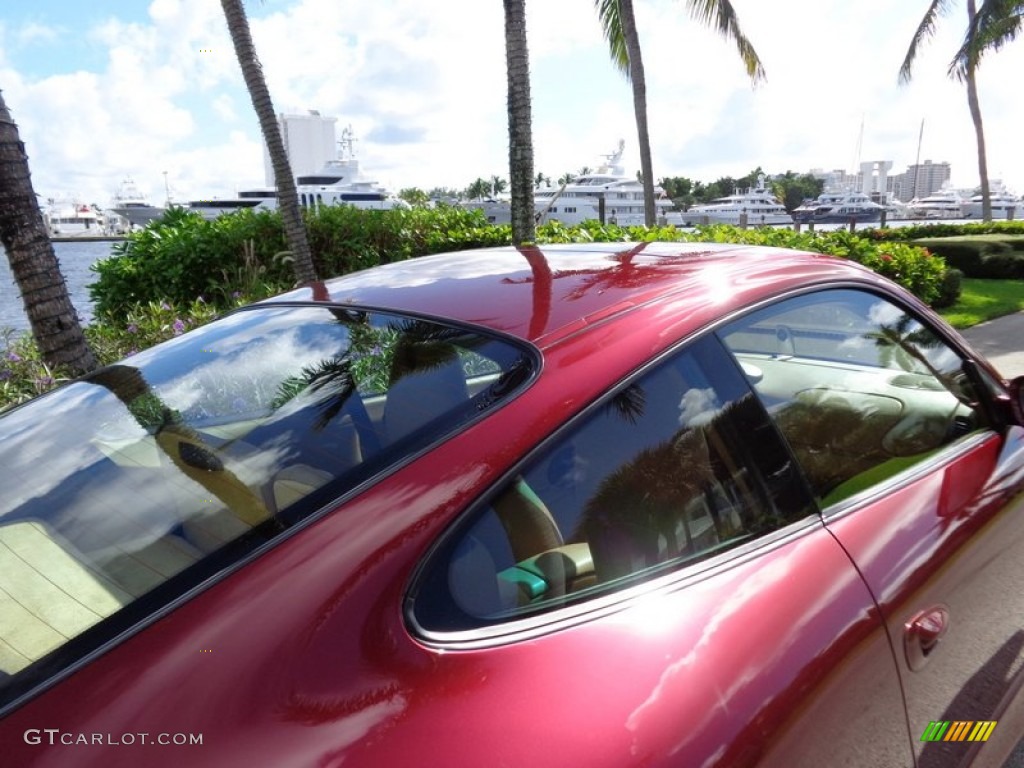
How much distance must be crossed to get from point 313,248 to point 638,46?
942cm

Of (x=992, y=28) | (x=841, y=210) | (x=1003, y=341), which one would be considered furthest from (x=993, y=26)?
(x=841, y=210)

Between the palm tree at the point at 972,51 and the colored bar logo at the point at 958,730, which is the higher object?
the palm tree at the point at 972,51

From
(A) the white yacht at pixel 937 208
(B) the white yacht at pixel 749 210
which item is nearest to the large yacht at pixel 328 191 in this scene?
(B) the white yacht at pixel 749 210

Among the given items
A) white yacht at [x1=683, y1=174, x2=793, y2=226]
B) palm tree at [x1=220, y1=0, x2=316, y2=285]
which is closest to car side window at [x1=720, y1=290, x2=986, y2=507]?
palm tree at [x1=220, y1=0, x2=316, y2=285]

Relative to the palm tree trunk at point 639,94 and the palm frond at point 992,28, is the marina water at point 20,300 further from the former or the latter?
the palm frond at point 992,28

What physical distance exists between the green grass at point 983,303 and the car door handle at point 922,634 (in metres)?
9.52

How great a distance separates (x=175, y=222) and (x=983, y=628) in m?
10.5

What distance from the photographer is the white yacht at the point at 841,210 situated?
7686 cm

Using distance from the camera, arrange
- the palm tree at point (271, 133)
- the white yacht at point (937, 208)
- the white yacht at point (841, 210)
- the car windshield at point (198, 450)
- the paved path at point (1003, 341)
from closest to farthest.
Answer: the car windshield at point (198, 450)
the paved path at point (1003, 341)
the palm tree at point (271, 133)
the white yacht at point (841, 210)
the white yacht at point (937, 208)

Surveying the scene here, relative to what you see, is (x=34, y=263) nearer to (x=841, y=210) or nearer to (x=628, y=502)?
(x=628, y=502)

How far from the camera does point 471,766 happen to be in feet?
3.37

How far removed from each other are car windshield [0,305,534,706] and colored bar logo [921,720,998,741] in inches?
49.6

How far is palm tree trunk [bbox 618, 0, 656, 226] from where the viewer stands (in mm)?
16047

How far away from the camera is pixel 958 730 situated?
1.86 metres
